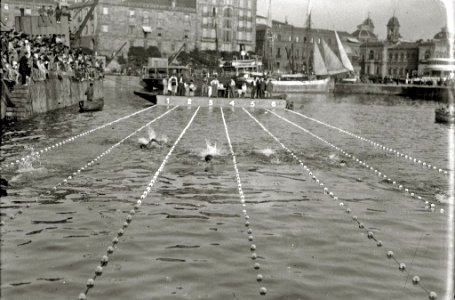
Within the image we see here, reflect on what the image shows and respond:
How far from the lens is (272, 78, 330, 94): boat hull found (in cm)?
10681

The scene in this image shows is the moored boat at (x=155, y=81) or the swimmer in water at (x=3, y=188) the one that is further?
the moored boat at (x=155, y=81)

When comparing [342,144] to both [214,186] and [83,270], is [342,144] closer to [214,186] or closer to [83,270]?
[214,186]

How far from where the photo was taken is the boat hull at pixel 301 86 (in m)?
107

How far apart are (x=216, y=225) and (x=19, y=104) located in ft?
74.6

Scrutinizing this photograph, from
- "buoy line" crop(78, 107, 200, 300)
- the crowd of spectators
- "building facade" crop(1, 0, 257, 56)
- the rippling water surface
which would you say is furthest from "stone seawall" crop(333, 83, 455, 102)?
"buoy line" crop(78, 107, 200, 300)

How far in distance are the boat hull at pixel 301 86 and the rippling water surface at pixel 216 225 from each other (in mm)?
83970

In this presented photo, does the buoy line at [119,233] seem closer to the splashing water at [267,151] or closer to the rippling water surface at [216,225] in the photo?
the rippling water surface at [216,225]

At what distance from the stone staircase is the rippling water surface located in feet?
28.8

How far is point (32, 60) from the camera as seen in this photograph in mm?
33656

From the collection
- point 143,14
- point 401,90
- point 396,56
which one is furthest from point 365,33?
point 143,14

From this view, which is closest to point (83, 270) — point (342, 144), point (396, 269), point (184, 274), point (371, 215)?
point (184, 274)

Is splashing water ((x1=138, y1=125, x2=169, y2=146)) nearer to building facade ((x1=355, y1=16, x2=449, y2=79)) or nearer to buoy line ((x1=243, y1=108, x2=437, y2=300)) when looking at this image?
buoy line ((x1=243, y1=108, x2=437, y2=300))

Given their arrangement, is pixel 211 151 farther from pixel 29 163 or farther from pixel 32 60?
pixel 32 60

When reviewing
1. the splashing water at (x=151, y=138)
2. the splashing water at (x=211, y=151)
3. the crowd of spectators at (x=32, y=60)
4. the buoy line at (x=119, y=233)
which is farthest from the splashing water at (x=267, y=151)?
the crowd of spectators at (x=32, y=60)
